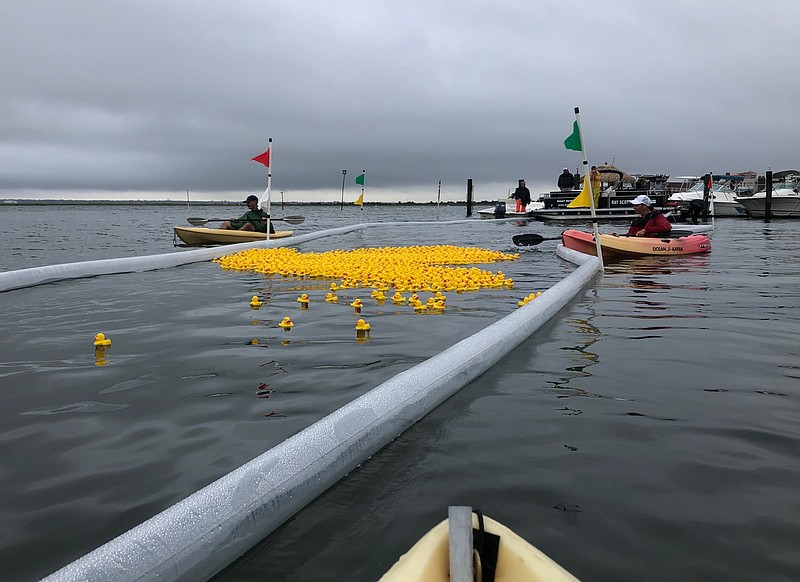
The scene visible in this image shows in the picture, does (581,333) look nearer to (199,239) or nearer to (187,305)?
(187,305)

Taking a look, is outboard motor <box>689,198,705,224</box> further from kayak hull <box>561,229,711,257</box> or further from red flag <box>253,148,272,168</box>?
red flag <box>253,148,272,168</box>

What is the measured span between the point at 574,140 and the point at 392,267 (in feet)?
15.1

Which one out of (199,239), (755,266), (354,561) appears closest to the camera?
(354,561)

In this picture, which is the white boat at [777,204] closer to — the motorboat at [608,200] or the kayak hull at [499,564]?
the motorboat at [608,200]

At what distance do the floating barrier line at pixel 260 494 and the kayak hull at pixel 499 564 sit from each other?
0.98m

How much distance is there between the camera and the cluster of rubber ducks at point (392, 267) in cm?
1133

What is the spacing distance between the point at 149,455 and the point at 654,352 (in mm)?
5044

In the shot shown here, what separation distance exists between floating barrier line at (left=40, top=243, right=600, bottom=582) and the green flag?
8393 mm

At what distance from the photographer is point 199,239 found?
21.0 metres

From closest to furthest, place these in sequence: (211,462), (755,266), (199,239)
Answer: (211,462), (755,266), (199,239)

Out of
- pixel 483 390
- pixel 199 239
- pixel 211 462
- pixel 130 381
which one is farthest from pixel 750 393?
pixel 199 239

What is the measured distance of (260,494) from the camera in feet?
9.96

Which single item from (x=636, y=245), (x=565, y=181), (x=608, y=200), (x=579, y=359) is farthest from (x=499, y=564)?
(x=565, y=181)

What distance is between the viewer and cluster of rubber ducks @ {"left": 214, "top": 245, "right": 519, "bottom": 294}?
1133cm
